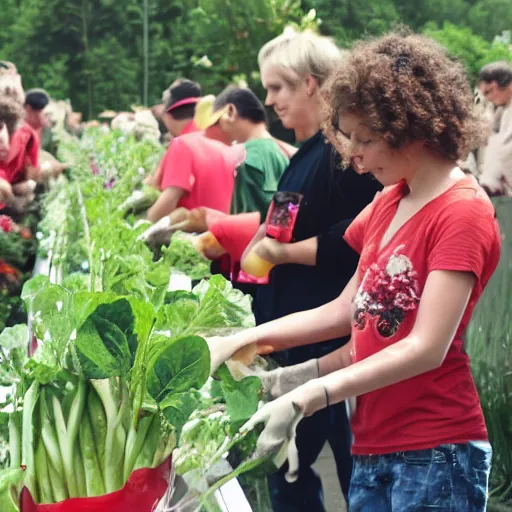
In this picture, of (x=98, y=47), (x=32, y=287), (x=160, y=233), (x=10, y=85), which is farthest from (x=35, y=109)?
(x=98, y=47)

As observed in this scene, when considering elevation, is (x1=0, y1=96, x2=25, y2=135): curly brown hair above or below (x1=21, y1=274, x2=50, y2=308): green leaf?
below

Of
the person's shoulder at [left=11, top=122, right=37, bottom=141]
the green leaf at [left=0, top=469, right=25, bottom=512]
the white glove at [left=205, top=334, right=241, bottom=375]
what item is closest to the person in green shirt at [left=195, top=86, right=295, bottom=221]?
the person's shoulder at [left=11, top=122, right=37, bottom=141]

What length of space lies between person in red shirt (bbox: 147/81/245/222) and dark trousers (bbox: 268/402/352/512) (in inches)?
86.2

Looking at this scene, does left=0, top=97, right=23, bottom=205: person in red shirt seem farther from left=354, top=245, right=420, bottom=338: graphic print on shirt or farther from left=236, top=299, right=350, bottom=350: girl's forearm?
left=354, top=245, right=420, bottom=338: graphic print on shirt

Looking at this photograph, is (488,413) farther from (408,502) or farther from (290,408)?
(290,408)

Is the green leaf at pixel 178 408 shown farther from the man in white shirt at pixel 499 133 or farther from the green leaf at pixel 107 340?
the man in white shirt at pixel 499 133

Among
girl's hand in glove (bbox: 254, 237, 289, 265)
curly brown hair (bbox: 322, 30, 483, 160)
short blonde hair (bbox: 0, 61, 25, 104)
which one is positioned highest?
curly brown hair (bbox: 322, 30, 483, 160)

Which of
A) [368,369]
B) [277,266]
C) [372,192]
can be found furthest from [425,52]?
[277,266]

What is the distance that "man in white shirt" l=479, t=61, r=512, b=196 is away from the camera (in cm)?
776

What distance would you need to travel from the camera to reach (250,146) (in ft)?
17.5

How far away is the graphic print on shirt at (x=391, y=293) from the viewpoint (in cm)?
232

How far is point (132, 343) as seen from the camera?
192 centimetres

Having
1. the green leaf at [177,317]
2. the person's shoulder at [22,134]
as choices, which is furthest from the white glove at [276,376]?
the person's shoulder at [22,134]

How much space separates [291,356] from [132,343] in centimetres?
173
